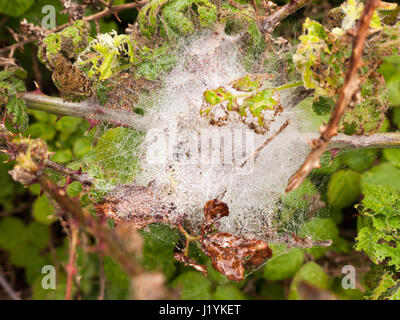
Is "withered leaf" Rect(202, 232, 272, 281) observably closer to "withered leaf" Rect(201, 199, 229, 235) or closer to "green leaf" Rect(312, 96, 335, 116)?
"withered leaf" Rect(201, 199, 229, 235)

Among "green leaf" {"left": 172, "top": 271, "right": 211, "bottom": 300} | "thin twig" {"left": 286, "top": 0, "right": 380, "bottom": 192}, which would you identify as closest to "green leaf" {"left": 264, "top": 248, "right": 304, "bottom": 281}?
"green leaf" {"left": 172, "top": 271, "right": 211, "bottom": 300}

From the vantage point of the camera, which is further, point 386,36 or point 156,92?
point 156,92

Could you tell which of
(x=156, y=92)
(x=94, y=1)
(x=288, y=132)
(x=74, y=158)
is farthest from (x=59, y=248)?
(x=288, y=132)

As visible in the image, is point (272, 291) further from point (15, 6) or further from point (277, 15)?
point (15, 6)

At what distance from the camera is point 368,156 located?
227 centimetres

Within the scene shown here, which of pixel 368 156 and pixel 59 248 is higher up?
pixel 368 156

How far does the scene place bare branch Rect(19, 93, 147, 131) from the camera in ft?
6.31

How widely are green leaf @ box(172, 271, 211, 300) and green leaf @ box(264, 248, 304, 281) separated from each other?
0.43 m

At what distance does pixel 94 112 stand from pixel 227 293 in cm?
149

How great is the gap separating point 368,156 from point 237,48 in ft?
3.76

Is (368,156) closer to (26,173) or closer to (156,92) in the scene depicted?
(156,92)

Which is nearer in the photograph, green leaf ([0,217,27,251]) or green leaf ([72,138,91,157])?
green leaf ([72,138,91,157])

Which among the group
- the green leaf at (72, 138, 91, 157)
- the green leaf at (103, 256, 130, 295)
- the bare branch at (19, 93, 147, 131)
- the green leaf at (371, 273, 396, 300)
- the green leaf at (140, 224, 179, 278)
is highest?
the bare branch at (19, 93, 147, 131)

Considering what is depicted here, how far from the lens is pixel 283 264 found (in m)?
2.32
